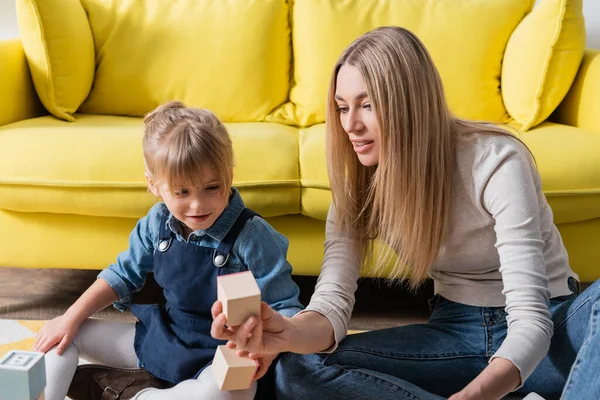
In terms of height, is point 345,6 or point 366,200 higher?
point 345,6

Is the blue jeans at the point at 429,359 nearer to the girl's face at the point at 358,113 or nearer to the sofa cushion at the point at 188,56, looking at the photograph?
the girl's face at the point at 358,113

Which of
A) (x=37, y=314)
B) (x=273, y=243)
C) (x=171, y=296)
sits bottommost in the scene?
(x=37, y=314)

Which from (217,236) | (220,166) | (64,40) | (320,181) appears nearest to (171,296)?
(217,236)

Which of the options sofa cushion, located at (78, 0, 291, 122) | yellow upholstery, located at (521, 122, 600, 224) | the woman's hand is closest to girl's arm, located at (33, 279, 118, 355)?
the woman's hand

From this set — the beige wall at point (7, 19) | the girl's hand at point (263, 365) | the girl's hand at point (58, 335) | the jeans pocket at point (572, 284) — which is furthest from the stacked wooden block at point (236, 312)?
the beige wall at point (7, 19)

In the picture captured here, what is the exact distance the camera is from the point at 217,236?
55.9 inches

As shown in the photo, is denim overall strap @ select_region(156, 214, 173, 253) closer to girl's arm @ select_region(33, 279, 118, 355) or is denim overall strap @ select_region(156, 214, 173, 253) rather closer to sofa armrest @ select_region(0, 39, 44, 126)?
girl's arm @ select_region(33, 279, 118, 355)

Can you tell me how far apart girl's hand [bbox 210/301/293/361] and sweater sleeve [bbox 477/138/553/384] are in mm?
341

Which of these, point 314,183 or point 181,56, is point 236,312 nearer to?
point 314,183

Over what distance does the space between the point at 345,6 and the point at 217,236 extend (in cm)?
114

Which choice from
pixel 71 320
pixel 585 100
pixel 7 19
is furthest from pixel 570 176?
A: pixel 7 19

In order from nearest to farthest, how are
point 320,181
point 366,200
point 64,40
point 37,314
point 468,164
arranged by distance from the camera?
point 468,164 < point 366,200 < point 320,181 < point 37,314 < point 64,40

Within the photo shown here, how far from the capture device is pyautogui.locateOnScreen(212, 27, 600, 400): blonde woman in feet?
4.10

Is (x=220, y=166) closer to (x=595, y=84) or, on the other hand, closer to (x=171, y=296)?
(x=171, y=296)
